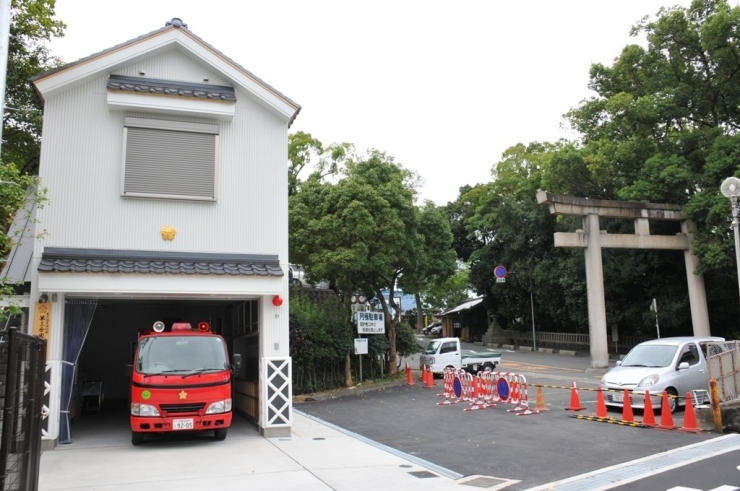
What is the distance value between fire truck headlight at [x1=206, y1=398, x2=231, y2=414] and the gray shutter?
421 cm

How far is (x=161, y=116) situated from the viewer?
12.5 m

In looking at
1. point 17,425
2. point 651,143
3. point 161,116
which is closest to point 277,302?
point 161,116

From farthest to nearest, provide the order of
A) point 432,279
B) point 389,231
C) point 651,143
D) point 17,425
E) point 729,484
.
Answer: point 651,143
point 432,279
point 389,231
point 729,484
point 17,425

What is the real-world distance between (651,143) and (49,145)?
2654 cm

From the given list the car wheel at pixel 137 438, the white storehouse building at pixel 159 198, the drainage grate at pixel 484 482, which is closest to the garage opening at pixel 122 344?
the white storehouse building at pixel 159 198

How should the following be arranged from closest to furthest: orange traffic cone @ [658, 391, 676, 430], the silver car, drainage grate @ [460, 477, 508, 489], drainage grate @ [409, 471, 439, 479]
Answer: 1. drainage grate @ [460, 477, 508, 489]
2. drainage grate @ [409, 471, 439, 479]
3. orange traffic cone @ [658, 391, 676, 430]
4. the silver car

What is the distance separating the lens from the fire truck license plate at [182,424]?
10.9 meters

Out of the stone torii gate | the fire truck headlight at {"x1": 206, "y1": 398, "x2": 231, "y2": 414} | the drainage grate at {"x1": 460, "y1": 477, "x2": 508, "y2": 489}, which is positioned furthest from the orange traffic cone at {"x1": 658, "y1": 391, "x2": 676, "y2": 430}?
the stone torii gate

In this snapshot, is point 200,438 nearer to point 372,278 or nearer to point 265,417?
point 265,417

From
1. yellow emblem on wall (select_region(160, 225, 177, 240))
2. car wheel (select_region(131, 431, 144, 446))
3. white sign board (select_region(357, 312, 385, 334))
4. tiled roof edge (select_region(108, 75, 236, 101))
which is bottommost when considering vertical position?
car wheel (select_region(131, 431, 144, 446))

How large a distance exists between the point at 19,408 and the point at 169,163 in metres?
8.41

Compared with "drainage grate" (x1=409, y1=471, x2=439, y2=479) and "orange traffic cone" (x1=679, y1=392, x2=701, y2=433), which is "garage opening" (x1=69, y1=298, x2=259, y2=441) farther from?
"orange traffic cone" (x1=679, y1=392, x2=701, y2=433)

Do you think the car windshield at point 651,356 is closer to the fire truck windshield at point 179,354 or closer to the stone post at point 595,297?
the fire truck windshield at point 179,354

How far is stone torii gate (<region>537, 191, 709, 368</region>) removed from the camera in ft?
86.7
